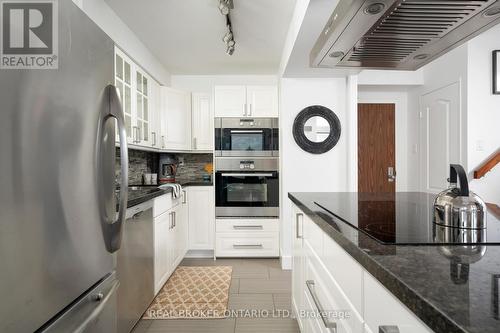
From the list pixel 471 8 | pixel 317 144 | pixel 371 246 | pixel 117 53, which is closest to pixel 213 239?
pixel 317 144

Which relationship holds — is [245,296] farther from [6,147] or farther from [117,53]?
[117,53]

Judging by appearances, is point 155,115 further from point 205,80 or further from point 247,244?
point 247,244

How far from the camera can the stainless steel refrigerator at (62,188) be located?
27.2 inches

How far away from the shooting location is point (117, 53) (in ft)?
7.93

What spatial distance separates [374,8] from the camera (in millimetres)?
882

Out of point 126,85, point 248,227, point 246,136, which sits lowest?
point 248,227

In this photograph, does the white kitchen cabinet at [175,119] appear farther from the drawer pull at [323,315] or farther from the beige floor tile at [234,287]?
the drawer pull at [323,315]

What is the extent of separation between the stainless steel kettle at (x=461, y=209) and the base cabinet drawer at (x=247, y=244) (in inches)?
102

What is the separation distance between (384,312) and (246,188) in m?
2.86

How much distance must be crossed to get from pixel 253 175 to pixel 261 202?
352mm

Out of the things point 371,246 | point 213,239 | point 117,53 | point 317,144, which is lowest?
point 213,239

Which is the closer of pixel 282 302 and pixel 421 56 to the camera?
pixel 421 56

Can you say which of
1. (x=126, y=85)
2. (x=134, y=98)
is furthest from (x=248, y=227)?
(x=126, y=85)

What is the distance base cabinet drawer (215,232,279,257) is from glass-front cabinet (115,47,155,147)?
1465 mm
